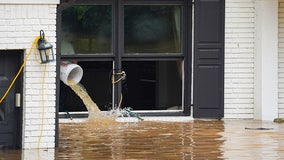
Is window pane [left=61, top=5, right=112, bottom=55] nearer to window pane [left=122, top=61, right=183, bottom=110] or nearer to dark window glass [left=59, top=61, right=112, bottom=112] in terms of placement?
dark window glass [left=59, top=61, right=112, bottom=112]

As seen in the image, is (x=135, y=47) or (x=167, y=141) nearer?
(x=167, y=141)

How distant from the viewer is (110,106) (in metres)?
18.0

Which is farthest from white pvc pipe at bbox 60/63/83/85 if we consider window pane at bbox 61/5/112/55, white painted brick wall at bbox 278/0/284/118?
white painted brick wall at bbox 278/0/284/118

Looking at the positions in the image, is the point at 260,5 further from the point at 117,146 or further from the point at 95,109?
the point at 117,146

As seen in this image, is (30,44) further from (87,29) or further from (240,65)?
(240,65)

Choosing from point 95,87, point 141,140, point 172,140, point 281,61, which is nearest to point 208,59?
point 281,61

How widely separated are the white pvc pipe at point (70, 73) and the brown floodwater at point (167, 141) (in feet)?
2.77

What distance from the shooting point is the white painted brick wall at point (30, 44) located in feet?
41.1

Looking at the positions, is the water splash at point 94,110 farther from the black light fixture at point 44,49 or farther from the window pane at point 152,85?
the black light fixture at point 44,49

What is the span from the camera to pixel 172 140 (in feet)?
46.5

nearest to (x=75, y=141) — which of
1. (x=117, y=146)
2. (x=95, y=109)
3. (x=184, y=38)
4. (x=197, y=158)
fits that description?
(x=117, y=146)

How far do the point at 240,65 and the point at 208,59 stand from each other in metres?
0.65

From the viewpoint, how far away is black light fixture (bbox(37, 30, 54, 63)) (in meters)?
12.5

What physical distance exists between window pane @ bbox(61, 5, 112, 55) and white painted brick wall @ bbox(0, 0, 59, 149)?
506cm
